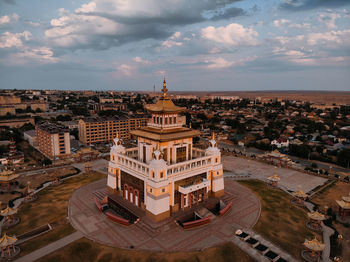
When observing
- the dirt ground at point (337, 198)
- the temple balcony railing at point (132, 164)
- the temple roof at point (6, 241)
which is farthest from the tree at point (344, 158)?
the temple roof at point (6, 241)

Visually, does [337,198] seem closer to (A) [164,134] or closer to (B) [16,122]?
(A) [164,134]

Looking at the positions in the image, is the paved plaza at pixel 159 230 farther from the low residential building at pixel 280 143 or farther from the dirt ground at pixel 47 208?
the low residential building at pixel 280 143

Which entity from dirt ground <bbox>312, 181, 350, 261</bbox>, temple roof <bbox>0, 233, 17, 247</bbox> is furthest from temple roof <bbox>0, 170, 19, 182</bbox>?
dirt ground <bbox>312, 181, 350, 261</bbox>

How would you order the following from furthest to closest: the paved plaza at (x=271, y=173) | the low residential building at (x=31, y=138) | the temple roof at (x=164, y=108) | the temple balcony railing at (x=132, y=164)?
the low residential building at (x=31, y=138) < the paved plaza at (x=271, y=173) < the temple roof at (x=164, y=108) < the temple balcony railing at (x=132, y=164)

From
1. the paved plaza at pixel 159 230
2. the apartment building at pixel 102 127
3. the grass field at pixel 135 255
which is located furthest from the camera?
the apartment building at pixel 102 127

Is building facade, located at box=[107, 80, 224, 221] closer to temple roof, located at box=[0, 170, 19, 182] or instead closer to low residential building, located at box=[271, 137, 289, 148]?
temple roof, located at box=[0, 170, 19, 182]

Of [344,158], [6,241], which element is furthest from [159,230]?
[344,158]

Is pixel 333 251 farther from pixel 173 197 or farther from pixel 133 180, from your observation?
pixel 133 180
